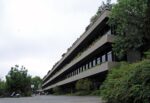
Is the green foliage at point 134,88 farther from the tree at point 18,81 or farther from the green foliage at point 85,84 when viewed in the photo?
the tree at point 18,81

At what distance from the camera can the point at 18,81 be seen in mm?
84188

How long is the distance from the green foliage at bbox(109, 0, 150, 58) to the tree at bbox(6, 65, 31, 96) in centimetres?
5277

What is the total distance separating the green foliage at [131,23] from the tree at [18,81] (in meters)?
52.8

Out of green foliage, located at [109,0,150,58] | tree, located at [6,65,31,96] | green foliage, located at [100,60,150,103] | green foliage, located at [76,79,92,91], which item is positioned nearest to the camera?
green foliage, located at [100,60,150,103]

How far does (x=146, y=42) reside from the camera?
114 feet

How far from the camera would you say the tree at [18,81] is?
84.1 m

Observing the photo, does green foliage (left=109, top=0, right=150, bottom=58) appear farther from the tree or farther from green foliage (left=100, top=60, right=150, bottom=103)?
the tree

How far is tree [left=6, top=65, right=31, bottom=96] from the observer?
84.1m

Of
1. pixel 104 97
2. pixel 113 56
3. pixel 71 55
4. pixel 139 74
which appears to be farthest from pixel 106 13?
pixel 71 55

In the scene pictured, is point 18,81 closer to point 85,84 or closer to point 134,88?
point 85,84

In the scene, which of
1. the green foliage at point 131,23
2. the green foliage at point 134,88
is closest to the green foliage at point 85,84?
the green foliage at point 131,23

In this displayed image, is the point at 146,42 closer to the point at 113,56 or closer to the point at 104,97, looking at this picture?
the point at 113,56

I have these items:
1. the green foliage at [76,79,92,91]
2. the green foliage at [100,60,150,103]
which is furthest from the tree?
the green foliage at [100,60,150,103]

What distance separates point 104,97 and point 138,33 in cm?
1393
